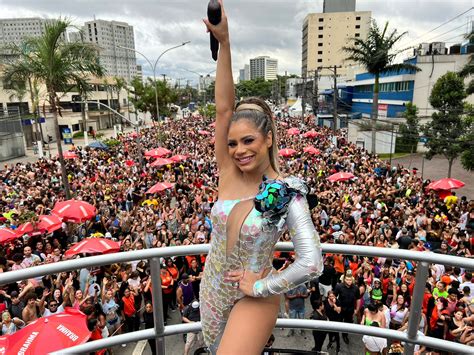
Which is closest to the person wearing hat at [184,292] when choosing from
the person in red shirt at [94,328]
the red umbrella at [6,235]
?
the person in red shirt at [94,328]

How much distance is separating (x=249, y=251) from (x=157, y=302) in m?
0.58

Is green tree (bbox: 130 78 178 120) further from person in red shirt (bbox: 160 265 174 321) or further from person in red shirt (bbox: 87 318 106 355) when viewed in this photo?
person in red shirt (bbox: 87 318 106 355)

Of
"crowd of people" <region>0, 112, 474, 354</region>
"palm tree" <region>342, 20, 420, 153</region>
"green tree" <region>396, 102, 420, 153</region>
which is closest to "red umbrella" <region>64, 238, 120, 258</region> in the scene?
"crowd of people" <region>0, 112, 474, 354</region>

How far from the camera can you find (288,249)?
1.78 m

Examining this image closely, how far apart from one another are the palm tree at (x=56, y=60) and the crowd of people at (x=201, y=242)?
3.66 m

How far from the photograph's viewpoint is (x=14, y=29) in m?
123

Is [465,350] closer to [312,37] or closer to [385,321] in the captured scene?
[385,321]

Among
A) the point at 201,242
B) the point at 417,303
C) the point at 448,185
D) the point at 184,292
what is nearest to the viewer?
the point at 417,303

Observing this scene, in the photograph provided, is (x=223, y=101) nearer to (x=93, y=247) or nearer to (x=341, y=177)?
(x=93, y=247)

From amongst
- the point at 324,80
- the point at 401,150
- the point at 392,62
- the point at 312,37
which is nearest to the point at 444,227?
the point at 392,62

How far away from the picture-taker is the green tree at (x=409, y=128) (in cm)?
2245

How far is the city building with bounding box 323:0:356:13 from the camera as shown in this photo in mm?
105375

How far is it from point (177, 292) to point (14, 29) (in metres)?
145

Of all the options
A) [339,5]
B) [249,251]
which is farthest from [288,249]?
[339,5]
